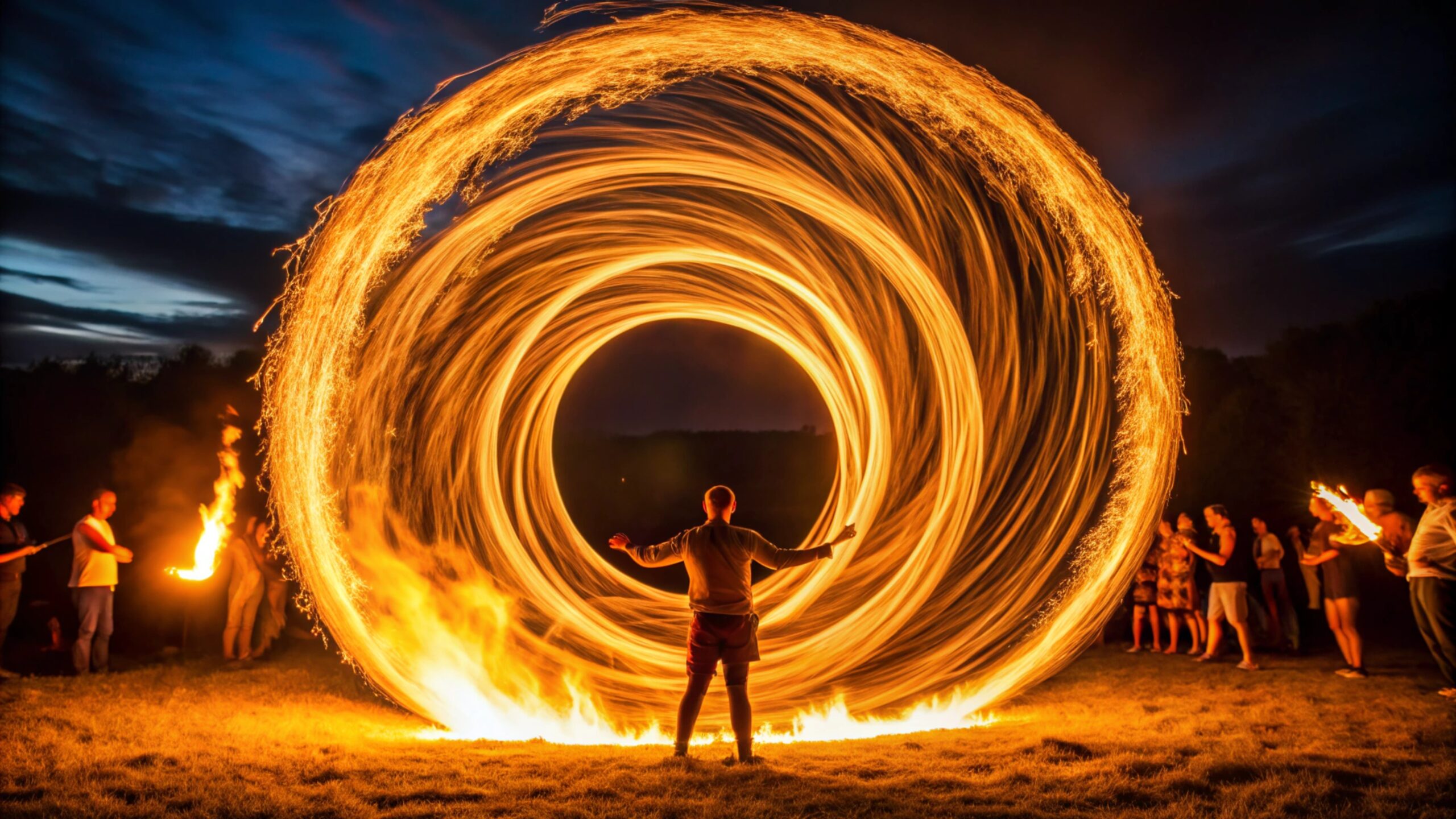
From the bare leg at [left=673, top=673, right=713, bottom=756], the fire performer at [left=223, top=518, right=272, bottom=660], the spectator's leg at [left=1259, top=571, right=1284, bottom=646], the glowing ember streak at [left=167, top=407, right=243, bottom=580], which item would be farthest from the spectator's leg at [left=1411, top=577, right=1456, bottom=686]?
the fire performer at [left=223, top=518, right=272, bottom=660]

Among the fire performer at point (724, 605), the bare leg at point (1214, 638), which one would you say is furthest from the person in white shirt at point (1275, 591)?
the fire performer at point (724, 605)

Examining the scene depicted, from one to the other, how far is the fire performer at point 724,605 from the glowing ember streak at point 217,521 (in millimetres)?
4707

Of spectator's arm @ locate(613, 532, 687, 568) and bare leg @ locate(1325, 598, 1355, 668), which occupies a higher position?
spectator's arm @ locate(613, 532, 687, 568)

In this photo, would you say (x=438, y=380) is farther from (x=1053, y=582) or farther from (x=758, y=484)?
(x=758, y=484)

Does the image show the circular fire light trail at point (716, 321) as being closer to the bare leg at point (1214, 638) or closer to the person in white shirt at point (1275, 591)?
the bare leg at point (1214, 638)

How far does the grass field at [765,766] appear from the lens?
423cm

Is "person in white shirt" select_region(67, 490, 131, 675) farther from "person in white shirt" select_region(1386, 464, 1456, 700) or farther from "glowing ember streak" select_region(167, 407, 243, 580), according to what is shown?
"person in white shirt" select_region(1386, 464, 1456, 700)

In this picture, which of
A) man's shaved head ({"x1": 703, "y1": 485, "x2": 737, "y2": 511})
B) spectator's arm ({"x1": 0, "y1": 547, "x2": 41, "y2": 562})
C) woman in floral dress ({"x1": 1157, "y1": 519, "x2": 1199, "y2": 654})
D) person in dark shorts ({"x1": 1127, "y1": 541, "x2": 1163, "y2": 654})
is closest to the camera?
man's shaved head ({"x1": 703, "y1": 485, "x2": 737, "y2": 511})

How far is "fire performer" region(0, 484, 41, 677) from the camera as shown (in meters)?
7.86

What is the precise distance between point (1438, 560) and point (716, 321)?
6.44 metres

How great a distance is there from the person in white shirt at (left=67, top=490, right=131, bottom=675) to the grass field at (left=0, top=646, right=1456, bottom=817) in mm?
1058

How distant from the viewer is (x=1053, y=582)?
15.4 metres

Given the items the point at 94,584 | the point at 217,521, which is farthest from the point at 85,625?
the point at 217,521

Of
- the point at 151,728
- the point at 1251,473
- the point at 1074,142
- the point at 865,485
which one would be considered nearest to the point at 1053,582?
the point at 1251,473
